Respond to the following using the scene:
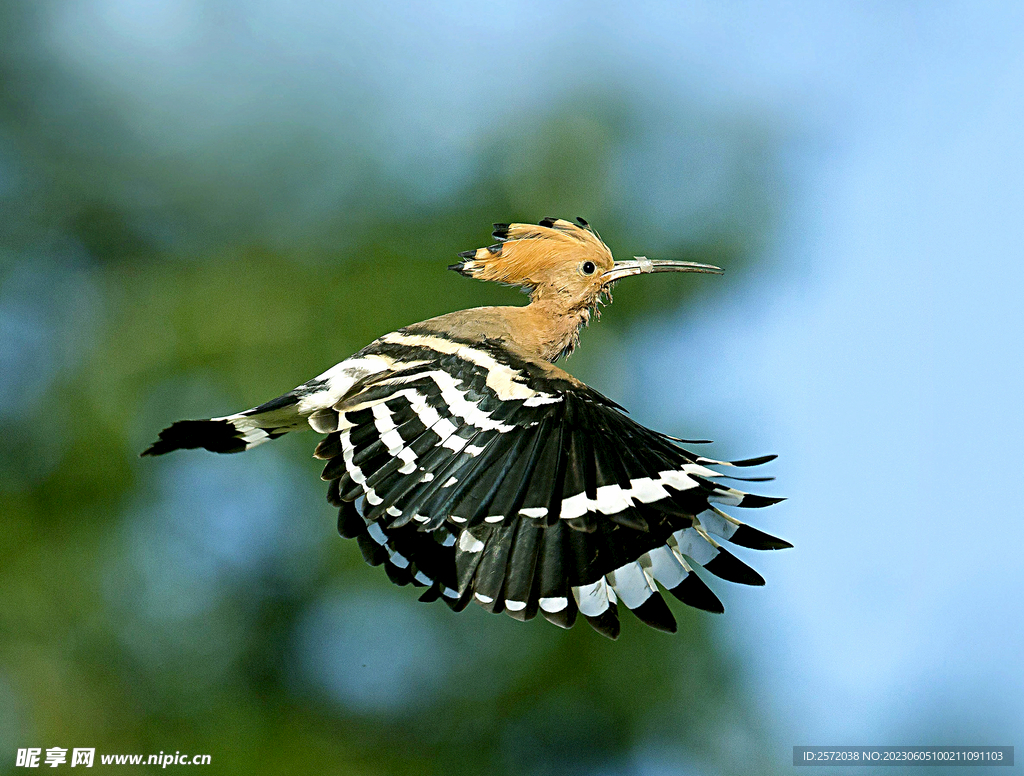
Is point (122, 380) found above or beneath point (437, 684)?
above

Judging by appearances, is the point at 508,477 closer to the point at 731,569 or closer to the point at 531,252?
the point at 731,569

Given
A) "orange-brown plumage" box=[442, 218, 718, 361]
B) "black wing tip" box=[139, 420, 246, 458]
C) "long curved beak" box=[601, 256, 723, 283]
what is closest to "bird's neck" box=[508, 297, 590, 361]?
"orange-brown plumage" box=[442, 218, 718, 361]

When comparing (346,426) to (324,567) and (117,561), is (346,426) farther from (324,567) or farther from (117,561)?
(117,561)

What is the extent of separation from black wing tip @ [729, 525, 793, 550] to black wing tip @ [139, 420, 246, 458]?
99cm

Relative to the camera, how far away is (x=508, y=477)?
1.64 metres

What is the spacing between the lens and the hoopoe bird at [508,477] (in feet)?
5.37

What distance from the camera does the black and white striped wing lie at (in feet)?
5.35

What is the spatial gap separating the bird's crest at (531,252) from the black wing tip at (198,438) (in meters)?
0.60

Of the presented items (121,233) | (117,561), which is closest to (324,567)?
(117,561)

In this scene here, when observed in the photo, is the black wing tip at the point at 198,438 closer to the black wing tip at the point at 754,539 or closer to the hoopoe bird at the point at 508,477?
the hoopoe bird at the point at 508,477

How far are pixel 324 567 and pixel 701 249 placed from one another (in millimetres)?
2706

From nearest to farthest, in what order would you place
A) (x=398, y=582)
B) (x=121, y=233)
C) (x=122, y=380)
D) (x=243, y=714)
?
(x=398, y=582) → (x=243, y=714) → (x=122, y=380) → (x=121, y=233)

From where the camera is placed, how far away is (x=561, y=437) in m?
1.69

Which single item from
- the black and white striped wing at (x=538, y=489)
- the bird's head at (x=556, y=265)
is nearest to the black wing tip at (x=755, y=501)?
the black and white striped wing at (x=538, y=489)
